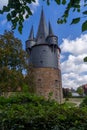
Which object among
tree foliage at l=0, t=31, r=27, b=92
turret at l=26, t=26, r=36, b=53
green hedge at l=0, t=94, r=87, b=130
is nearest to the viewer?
green hedge at l=0, t=94, r=87, b=130

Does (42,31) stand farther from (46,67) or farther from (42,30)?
(46,67)

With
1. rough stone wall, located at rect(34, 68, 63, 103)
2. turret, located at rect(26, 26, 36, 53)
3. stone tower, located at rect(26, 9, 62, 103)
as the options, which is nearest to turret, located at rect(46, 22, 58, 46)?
stone tower, located at rect(26, 9, 62, 103)

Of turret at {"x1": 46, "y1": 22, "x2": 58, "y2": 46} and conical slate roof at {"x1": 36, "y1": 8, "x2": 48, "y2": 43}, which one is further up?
conical slate roof at {"x1": 36, "y1": 8, "x2": 48, "y2": 43}

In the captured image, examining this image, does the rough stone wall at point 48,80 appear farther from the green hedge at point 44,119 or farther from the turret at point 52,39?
the green hedge at point 44,119

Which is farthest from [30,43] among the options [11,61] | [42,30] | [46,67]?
[11,61]

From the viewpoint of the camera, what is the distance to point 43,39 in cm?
5550

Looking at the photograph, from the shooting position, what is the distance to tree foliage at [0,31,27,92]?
3312cm

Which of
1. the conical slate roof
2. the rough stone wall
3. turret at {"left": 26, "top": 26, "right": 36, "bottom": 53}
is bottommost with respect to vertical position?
the rough stone wall

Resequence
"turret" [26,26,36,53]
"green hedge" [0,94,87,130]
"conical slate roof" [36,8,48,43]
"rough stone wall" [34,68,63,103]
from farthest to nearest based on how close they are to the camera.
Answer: "conical slate roof" [36,8,48,43]
"turret" [26,26,36,53]
"rough stone wall" [34,68,63,103]
"green hedge" [0,94,87,130]

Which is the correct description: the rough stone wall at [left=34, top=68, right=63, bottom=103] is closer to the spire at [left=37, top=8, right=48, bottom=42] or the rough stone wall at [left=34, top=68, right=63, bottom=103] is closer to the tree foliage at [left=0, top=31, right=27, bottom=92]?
the spire at [left=37, top=8, right=48, bottom=42]

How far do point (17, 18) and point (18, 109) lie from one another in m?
1.82

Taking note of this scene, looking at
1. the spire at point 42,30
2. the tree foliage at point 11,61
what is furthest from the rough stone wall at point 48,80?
the tree foliage at point 11,61

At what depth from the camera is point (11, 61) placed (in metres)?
35.8

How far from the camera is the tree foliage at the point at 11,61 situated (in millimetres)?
33125
